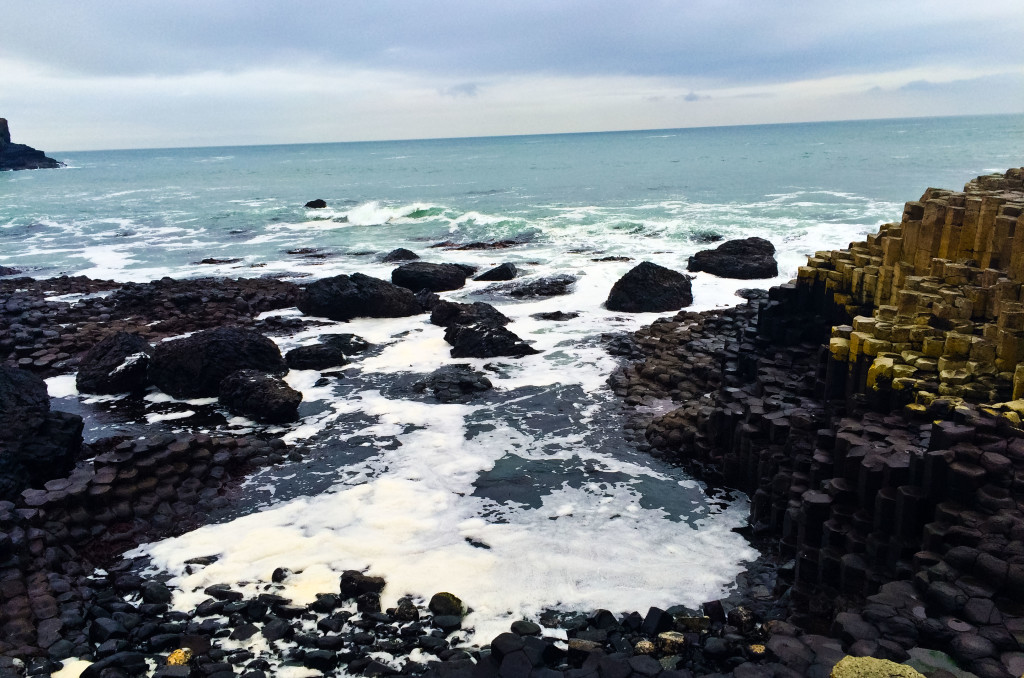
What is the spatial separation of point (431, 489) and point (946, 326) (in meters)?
7.42

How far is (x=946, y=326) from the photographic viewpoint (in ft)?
31.8

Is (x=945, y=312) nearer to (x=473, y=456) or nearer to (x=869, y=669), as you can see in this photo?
(x=869, y=669)

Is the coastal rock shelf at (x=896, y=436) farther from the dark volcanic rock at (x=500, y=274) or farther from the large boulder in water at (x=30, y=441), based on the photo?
the dark volcanic rock at (x=500, y=274)

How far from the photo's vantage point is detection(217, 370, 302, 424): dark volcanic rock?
45.4ft

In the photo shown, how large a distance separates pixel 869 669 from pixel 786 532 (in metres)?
3.70

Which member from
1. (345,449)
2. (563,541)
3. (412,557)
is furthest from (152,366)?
(563,541)

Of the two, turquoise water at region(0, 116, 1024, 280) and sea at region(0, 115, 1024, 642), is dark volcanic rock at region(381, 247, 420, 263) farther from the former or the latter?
turquoise water at region(0, 116, 1024, 280)

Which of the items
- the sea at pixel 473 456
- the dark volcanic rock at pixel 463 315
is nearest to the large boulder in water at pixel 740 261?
the sea at pixel 473 456

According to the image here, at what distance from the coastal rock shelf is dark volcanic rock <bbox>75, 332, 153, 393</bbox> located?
34.1 ft

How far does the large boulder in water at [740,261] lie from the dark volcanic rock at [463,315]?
886 cm

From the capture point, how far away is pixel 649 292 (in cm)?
2117

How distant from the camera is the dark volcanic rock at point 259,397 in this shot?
45.4 feet

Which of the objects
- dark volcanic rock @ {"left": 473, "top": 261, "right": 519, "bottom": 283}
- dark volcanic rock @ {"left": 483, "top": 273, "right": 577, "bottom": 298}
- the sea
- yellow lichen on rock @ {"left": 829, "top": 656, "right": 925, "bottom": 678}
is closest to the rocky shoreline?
yellow lichen on rock @ {"left": 829, "top": 656, "right": 925, "bottom": 678}

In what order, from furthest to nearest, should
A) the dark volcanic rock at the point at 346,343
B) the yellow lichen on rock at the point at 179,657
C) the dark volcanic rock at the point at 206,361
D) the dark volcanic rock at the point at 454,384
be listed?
1. the dark volcanic rock at the point at 346,343
2. the dark volcanic rock at the point at 206,361
3. the dark volcanic rock at the point at 454,384
4. the yellow lichen on rock at the point at 179,657
